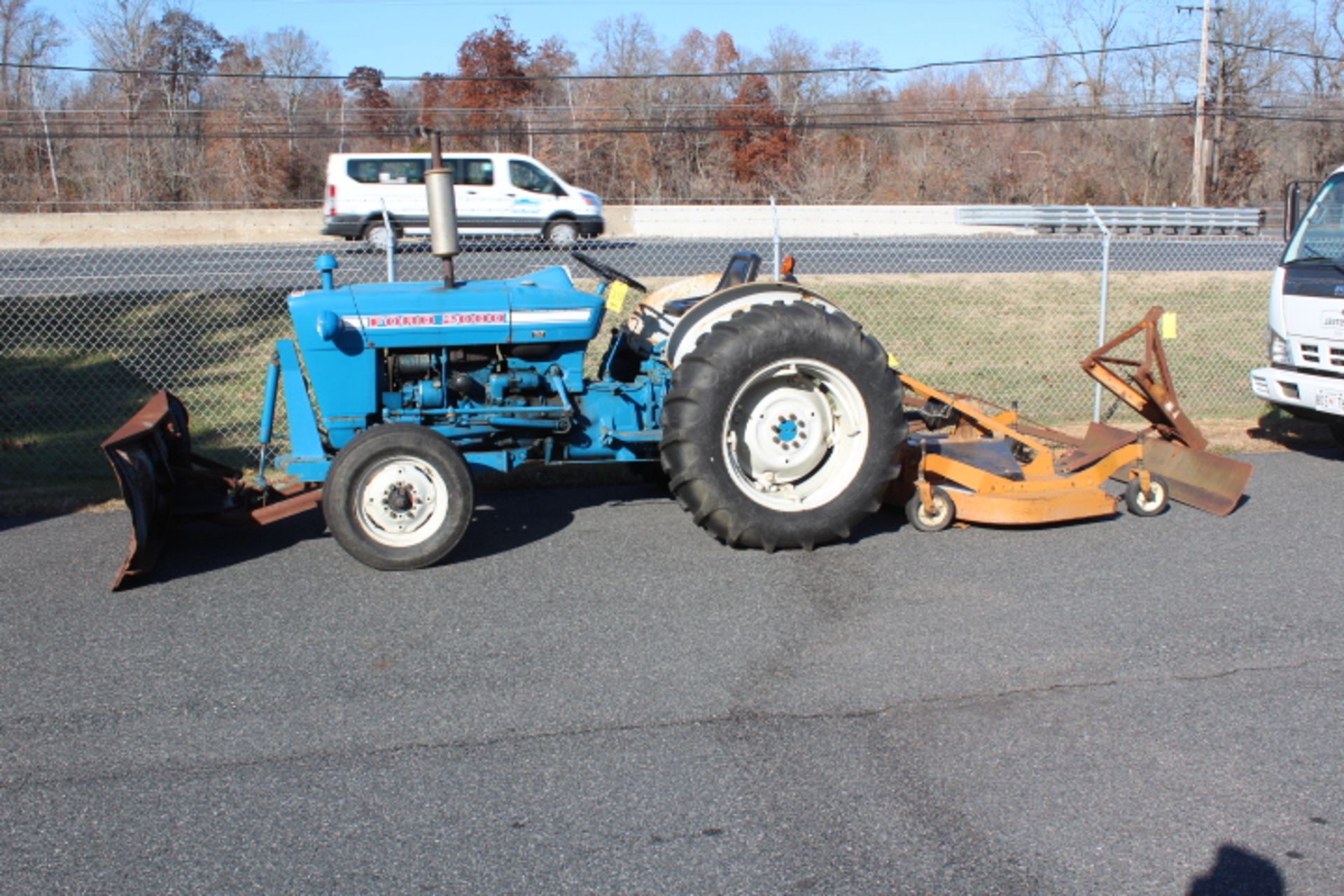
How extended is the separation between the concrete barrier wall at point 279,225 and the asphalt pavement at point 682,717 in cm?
1511

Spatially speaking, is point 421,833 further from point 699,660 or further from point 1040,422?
point 1040,422

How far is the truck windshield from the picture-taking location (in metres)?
8.12

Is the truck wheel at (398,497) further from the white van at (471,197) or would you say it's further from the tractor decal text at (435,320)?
the white van at (471,197)

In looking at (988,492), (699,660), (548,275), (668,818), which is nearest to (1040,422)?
(988,492)

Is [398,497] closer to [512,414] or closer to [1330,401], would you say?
[512,414]

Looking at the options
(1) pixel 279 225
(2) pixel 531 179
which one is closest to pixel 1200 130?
(2) pixel 531 179


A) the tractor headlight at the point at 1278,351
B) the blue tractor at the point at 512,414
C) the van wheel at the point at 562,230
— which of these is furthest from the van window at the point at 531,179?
the blue tractor at the point at 512,414

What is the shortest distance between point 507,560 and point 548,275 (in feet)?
5.18

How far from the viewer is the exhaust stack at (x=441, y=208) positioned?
18.8 feet

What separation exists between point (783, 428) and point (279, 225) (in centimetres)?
1926

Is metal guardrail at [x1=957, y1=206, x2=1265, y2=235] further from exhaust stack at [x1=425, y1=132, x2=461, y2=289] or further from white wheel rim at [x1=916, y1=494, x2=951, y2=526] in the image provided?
exhaust stack at [x1=425, y1=132, x2=461, y2=289]

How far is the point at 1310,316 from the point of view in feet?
25.9

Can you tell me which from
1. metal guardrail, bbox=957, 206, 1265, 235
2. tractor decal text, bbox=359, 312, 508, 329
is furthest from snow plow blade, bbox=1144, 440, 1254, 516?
metal guardrail, bbox=957, 206, 1265, 235

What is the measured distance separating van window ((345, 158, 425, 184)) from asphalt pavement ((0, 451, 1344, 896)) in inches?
636
